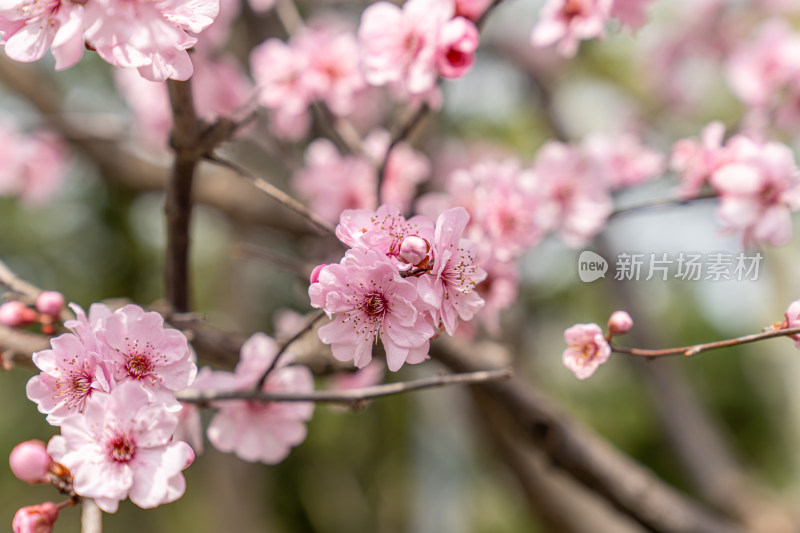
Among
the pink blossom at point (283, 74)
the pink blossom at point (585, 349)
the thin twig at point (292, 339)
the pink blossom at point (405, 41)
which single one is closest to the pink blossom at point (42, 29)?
the thin twig at point (292, 339)

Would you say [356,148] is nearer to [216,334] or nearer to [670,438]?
[216,334]

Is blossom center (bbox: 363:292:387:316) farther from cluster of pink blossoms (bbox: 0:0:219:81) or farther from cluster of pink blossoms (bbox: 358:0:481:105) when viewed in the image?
cluster of pink blossoms (bbox: 358:0:481:105)

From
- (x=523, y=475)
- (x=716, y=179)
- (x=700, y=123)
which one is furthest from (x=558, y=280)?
(x=716, y=179)

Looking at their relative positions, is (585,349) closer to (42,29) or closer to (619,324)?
(619,324)

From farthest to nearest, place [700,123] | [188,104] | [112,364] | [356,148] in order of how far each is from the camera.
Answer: [700,123]
[356,148]
[188,104]
[112,364]

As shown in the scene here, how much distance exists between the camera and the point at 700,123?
2.88 meters

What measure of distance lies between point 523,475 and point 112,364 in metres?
1.42

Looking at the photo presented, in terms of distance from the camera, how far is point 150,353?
1.93ft

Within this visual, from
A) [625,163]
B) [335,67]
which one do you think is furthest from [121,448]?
[625,163]

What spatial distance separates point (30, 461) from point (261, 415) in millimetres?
314

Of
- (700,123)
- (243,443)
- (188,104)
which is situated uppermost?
(700,123)

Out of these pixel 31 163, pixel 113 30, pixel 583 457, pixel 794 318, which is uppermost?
pixel 31 163

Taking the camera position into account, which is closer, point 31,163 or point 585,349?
point 585,349

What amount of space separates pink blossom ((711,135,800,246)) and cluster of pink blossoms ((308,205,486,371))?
20.4 inches
